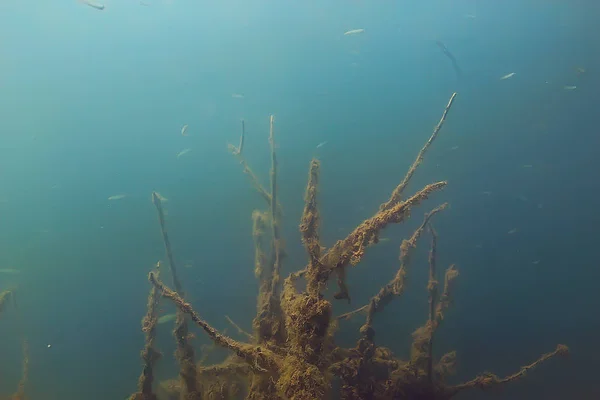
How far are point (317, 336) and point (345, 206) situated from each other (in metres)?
10.4

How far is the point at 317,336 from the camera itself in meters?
2.34

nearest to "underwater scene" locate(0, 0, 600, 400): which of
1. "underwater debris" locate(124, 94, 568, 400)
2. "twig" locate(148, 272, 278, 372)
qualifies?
"underwater debris" locate(124, 94, 568, 400)

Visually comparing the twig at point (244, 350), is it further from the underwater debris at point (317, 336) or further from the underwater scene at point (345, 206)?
the underwater scene at point (345, 206)

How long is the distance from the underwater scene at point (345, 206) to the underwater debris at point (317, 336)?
5 centimetres

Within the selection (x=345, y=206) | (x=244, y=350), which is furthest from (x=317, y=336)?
(x=345, y=206)

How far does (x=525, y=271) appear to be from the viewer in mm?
12555

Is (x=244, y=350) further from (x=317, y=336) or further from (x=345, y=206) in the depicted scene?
(x=345, y=206)

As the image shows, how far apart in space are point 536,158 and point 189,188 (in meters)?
16.8

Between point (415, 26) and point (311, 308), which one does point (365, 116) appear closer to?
point (415, 26)

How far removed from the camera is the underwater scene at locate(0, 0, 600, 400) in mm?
9422

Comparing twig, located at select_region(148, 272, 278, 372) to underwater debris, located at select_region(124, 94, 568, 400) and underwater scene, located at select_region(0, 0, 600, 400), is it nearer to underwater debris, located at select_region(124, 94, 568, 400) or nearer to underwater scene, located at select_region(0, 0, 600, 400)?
underwater debris, located at select_region(124, 94, 568, 400)

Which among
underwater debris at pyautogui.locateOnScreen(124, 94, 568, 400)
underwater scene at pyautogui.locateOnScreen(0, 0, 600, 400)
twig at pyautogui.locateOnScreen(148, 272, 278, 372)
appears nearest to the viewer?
underwater debris at pyautogui.locateOnScreen(124, 94, 568, 400)

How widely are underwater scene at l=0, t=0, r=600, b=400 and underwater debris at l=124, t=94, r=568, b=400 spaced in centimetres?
5

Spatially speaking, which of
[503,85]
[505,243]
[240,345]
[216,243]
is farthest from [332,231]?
[503,85]
